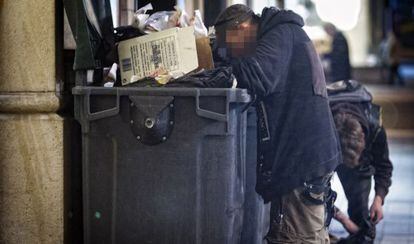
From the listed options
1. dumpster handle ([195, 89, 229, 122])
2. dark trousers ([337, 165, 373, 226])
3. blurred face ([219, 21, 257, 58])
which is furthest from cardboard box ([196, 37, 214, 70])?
dark trousers ([337, 165, 373, 226])

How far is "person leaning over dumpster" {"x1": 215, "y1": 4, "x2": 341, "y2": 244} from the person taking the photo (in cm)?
516

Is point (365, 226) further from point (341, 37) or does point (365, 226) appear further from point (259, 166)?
point (341, 37)

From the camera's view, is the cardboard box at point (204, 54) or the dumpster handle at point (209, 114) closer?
the dumpster handle at point (209, 114)

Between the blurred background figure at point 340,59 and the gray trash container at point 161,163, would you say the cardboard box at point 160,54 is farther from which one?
the blurred background figure at point 340,59

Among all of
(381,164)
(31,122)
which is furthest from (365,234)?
(31,122)

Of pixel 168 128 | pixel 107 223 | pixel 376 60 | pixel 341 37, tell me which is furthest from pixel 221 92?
pixel 376 60

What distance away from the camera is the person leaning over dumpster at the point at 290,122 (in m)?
5.16

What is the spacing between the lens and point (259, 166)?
5.30 meters

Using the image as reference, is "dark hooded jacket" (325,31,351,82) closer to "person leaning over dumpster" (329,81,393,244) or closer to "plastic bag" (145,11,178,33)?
"person leaning over dumpster" (329,81,393,244)

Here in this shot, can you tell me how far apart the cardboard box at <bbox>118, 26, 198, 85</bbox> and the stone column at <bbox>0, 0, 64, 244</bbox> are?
1.50 feet

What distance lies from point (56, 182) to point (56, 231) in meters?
0.30

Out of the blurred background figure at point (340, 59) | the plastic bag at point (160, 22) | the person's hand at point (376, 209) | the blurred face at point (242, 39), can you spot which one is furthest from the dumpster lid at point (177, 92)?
the blurred background figure at point (340, 59)

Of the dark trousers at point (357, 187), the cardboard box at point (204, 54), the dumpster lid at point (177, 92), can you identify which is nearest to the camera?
the dumpster lid at point (177, 92)

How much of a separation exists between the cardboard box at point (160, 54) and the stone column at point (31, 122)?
0.46m
